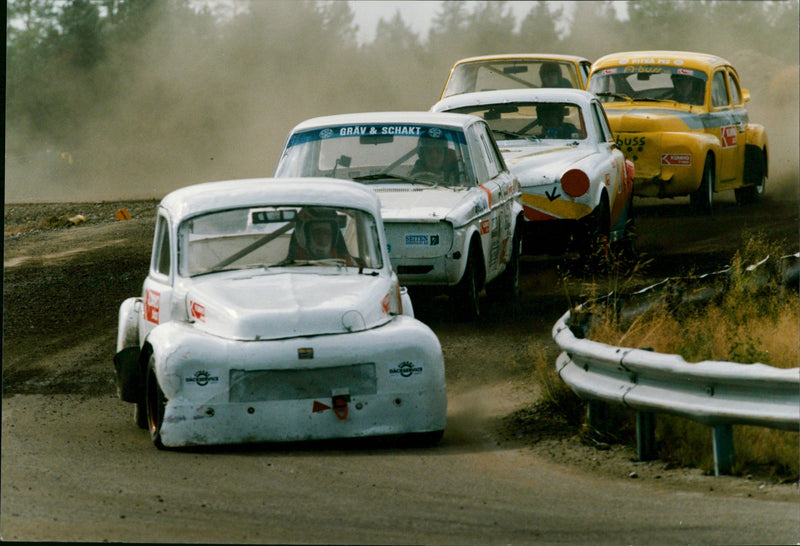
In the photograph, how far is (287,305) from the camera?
21.3ft

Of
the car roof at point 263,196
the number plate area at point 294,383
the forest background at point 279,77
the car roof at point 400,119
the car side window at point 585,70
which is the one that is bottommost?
the forest background at point 279,77

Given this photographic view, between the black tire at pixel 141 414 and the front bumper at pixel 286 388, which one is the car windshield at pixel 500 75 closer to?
the black tire at pixel 141 414

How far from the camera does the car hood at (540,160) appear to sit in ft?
38.4

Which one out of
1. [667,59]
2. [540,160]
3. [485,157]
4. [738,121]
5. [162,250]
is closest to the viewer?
[162,250]

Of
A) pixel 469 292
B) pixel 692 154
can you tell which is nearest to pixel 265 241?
pixel 469 292

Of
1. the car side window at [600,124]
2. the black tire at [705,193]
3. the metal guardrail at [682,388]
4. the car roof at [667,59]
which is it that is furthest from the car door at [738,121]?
the metal guardrail at [682,388]

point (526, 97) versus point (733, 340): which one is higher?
point (526, 97)

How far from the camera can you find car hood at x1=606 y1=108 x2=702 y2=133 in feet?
49.5

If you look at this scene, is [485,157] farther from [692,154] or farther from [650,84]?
[650,84]

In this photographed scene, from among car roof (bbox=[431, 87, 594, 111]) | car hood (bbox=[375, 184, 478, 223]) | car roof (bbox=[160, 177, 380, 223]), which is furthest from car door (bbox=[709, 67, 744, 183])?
car roof (bbox=[160, 177, 380, 223])

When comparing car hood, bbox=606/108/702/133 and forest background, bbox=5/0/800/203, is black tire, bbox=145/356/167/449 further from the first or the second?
forest background, bbox=5/0/800/203

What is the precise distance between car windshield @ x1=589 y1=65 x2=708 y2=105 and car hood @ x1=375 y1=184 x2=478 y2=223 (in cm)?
658

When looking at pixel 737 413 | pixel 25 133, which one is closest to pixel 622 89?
pixel 25 133

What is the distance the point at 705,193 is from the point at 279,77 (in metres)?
21.0
